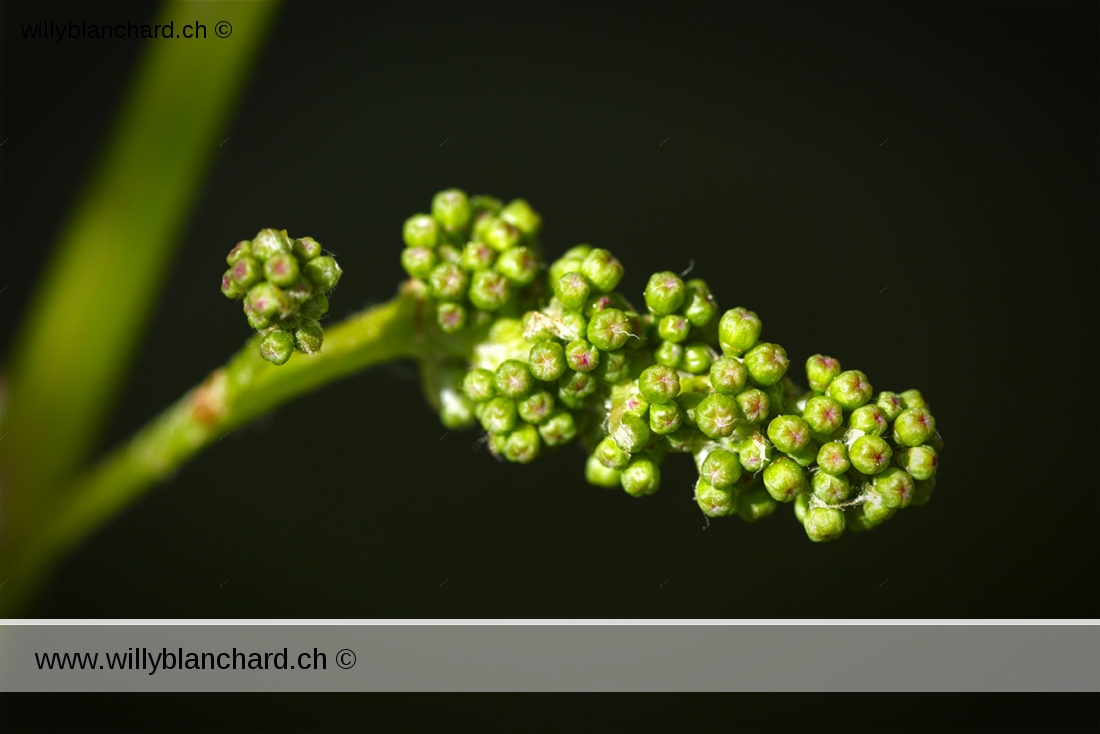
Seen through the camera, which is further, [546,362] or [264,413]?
[264,413]

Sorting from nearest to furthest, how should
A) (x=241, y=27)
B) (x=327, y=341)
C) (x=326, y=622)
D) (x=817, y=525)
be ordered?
(x=817, y=525), (x=327, y=341), (x=326, y=622), (x=241, y=27)

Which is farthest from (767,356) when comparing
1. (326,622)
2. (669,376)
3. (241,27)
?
(241,27)

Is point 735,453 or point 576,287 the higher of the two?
point 576,287

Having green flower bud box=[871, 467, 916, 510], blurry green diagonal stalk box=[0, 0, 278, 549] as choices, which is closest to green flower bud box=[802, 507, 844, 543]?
green flower bud box=[871, 467, 916, 510]

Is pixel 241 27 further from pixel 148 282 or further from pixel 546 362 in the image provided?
pixel 546 362

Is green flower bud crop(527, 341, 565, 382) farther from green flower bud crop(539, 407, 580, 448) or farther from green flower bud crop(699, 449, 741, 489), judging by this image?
green flower bud crop(699, 449, 741, 489)

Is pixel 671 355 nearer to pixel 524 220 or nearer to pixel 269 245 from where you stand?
pixel 524 220

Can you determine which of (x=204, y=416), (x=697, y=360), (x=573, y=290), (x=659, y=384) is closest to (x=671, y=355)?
(x=697, y=360)
